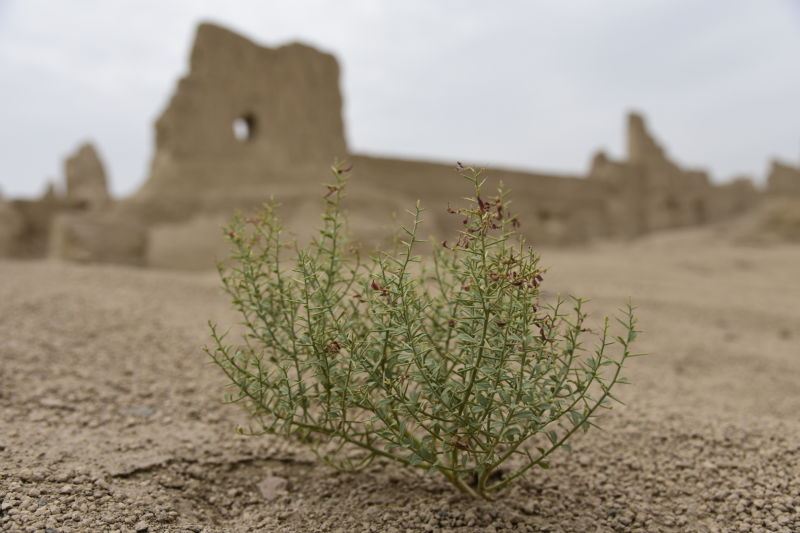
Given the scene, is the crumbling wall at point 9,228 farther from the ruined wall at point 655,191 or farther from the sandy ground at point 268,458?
the ruined wall at point 655,191

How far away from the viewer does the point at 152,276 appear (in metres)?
5.63

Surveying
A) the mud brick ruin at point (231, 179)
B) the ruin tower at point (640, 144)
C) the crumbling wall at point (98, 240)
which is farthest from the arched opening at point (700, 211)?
the crumbling wall at point (98, 240)

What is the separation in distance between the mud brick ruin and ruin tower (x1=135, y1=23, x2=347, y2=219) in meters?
0.02

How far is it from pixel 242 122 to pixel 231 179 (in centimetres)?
154

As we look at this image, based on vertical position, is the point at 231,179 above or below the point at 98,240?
above

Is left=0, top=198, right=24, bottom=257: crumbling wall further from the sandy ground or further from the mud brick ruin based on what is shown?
the sandy ground

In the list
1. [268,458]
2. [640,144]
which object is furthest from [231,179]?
[640,144]

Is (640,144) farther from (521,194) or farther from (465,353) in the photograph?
(465,353)

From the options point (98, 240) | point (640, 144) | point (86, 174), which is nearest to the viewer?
point (98, 240)

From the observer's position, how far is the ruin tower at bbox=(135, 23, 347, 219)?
9711 millimetres

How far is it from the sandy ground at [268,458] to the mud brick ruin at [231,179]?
4691 mm

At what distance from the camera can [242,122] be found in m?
11.1

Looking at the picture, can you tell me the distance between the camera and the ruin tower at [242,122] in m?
9.71

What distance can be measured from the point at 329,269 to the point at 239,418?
39.6 inches
